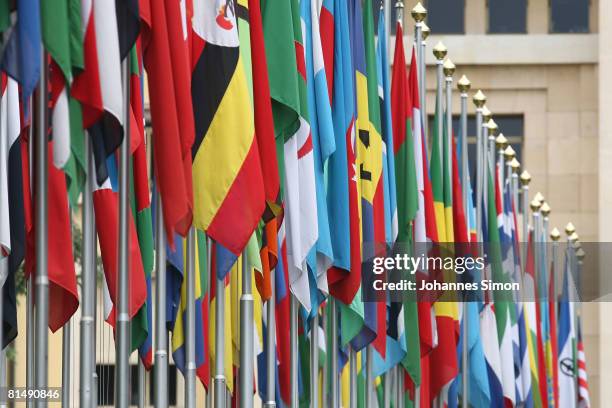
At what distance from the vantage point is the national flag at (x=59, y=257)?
1530 centimetres

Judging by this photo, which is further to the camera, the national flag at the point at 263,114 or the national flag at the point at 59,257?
the national flag at the point at 263,114

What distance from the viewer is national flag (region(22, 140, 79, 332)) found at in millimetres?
15305

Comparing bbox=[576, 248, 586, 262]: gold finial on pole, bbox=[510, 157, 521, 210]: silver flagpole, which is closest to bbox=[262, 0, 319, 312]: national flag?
bbox=[510, 157, 521, 210]: silver flagpole

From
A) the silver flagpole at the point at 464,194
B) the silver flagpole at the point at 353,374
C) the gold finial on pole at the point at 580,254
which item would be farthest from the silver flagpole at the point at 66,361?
the gold finial on pole at the point at 580,254

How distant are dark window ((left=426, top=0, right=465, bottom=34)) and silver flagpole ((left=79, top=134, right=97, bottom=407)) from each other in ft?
118

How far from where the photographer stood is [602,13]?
48.0m

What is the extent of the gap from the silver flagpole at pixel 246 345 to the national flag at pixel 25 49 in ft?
13.6

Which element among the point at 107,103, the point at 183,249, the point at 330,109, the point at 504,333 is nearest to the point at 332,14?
the point at 330,109

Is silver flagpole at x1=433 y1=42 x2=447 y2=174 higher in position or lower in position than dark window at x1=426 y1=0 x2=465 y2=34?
lower

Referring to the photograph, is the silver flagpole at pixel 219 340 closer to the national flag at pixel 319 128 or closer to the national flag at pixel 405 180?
the national flag at pixel 319 128

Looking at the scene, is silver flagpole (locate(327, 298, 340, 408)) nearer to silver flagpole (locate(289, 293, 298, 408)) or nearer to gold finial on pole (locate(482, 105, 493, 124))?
silver flagpole (locate(289, 293, 298, 408))

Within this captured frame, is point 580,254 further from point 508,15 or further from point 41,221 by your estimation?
point 41,221

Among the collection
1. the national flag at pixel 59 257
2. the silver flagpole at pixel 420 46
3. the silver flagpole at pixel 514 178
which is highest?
the silver flagpole at pixel 420 46

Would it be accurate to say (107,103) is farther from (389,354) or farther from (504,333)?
(504,333)
